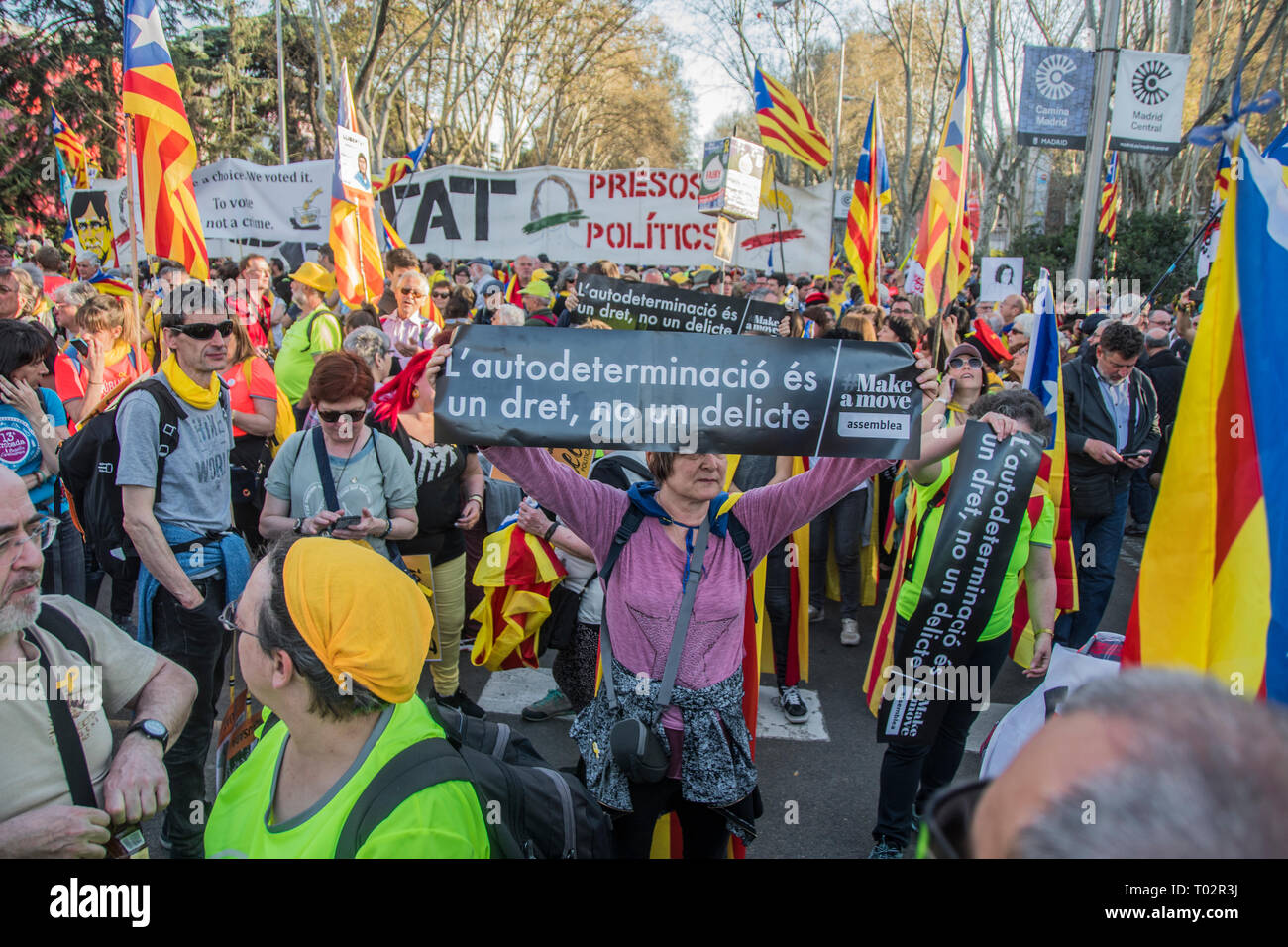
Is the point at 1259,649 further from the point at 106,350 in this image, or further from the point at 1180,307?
the point at 1180,307

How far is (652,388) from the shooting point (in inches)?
82.0

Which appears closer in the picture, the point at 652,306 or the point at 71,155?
the point at 652,306

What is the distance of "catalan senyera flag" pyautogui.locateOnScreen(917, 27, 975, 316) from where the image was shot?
231 inches

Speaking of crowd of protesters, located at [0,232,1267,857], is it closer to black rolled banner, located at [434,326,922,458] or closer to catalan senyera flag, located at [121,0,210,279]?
black rolled banner, located at [434,326,922,458]

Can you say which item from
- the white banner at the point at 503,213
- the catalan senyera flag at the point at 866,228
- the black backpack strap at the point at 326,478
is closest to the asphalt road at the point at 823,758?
the black backpack strap at the point at 326,478

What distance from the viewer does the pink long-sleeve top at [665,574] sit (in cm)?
242

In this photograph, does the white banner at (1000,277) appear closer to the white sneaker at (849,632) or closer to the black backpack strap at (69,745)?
the white sneaker at (849,632)

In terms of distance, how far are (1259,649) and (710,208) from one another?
6371 millimetres

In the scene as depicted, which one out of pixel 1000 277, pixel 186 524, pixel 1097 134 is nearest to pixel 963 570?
pixel 186 524

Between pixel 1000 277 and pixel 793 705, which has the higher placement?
pixel 1000 277

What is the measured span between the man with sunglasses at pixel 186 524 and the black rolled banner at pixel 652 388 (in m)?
1.55

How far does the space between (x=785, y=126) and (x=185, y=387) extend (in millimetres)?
7801

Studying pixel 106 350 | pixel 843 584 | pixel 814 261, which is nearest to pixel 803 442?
pixel 843 584

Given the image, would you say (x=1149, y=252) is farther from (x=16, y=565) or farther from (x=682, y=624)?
(x=16, y=565)
